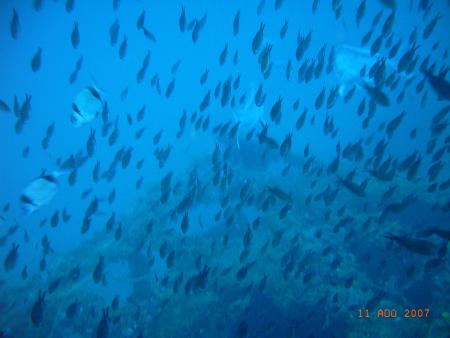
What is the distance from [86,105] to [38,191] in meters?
1.42

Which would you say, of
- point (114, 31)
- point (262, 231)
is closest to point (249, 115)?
point (262, 231)

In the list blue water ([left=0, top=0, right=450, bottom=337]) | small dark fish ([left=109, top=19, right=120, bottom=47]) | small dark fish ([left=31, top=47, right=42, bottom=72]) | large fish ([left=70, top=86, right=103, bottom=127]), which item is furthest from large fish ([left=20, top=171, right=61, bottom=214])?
small dark fish ([left=109, top=19, right=120, bottom=47])

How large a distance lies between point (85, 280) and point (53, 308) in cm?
360

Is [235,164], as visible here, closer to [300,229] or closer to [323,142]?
[300,229]

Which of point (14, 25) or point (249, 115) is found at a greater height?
point (249, 115)

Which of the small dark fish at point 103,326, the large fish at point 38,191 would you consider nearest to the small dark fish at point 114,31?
the large fish at point 38,191

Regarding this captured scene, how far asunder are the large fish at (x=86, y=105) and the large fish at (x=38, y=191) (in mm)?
926

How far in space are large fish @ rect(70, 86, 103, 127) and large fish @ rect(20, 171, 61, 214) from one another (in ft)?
3.04

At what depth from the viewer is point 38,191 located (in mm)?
4605

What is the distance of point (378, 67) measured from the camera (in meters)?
6.64

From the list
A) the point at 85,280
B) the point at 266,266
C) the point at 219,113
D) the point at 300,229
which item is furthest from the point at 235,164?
the point at 219,113

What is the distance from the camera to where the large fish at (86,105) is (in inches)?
188
